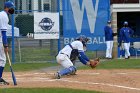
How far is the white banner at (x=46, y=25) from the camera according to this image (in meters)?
21.1

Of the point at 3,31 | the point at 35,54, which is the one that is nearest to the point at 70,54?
the point at 3,31

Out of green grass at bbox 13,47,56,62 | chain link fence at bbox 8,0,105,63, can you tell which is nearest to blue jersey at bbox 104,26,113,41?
chain link fence at bbox 8,0,105,63

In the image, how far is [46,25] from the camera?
69.7ft

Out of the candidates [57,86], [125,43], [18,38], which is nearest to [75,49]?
[57,86]

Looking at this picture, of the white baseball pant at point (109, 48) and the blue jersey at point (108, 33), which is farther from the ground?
the blue jersey at point (108, 33)

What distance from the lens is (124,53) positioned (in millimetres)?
24672

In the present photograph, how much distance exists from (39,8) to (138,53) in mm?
6915

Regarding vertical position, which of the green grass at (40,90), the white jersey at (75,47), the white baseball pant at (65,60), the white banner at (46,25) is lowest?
the green grass at (40,90)

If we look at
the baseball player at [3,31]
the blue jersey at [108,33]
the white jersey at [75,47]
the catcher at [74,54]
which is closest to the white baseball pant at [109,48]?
the blue jersey at [108,33]

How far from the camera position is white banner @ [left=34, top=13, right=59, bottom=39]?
21.1 m

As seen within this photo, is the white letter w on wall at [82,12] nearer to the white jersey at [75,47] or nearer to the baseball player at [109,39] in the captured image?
the baseball player at [109,39]

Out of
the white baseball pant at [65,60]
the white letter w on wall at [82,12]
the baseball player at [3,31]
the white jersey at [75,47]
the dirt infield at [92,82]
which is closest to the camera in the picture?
the dirt infield at [92,82]

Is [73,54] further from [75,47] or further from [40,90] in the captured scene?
[40,90]

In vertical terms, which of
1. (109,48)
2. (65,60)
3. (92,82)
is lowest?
(92,82)
